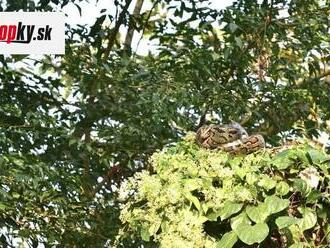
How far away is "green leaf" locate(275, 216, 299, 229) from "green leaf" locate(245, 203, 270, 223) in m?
0.03

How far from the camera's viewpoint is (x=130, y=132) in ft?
12.5

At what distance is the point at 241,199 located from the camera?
1.90 metres

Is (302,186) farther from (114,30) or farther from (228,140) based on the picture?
(114,30)

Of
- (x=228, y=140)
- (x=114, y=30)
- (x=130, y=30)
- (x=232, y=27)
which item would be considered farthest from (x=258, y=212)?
(x=130, y=30)

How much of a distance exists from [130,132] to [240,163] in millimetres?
1845

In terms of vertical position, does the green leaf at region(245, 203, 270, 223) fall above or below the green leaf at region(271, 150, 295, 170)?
below

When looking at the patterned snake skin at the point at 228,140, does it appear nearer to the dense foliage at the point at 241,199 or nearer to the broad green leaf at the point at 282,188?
the dense foliage at the point at 241,199

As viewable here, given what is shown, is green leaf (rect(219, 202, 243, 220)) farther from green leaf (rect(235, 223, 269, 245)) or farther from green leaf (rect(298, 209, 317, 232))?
green leaf (rect(298, 209, 317, 232))

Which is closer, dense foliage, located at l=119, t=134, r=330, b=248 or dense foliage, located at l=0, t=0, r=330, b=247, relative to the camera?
dense foliage, located at l=119, t=134, r=330, b=248

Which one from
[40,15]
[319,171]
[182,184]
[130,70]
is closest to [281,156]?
[319,171]

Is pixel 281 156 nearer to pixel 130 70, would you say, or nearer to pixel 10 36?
pixel 130 70

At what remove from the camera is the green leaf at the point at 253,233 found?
1.81 metres

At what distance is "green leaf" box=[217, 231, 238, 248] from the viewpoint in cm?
185

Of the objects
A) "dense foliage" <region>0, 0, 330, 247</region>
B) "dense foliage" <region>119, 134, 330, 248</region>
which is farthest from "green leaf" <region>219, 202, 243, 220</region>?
"dense foliage" <region>0, 0, 330, 247</region>
